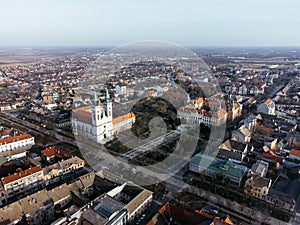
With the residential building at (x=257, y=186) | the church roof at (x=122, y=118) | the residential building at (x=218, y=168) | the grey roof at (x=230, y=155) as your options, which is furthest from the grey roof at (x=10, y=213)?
the grey roof at (x=230, y=155)

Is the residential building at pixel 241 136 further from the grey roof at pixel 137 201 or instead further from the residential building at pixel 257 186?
the grey roof at pixel 137 201

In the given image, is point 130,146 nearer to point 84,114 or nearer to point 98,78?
point 84,114

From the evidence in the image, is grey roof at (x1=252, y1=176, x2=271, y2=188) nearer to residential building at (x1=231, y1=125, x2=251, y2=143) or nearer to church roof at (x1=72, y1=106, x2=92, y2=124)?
residential building at (x1=231, y1=125, x2=251, y2=143)

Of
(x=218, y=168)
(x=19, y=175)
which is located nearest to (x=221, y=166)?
(x=218, y=168)

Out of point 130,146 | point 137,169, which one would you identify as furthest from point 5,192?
point 130,146

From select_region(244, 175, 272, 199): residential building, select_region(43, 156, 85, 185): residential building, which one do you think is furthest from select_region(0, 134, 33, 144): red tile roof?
select_region(244, 175, 272, 199): residential building

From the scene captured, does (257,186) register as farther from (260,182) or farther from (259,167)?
(259,167)
